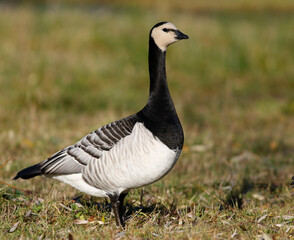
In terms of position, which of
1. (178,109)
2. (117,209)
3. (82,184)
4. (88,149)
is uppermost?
(88,149)

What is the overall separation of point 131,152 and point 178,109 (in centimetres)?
572

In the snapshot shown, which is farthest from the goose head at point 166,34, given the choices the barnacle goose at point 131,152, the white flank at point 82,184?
the white flank at point 82,184

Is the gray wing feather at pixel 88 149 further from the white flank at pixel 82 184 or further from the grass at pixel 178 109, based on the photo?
the grass at pixel 178 109

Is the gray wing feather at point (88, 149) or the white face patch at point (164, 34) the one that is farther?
the white face patch at point (164, 34)

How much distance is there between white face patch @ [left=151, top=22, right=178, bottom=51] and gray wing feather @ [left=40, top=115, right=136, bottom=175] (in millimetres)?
806

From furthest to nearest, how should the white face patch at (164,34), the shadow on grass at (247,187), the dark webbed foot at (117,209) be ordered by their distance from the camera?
the shadow on grass at (247,187), the white face patch at (164,34), the dark webbed foot at (117,209)

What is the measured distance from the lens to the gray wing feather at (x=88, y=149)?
405 centimetres

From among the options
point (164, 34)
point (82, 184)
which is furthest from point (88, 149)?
point (164, 34)

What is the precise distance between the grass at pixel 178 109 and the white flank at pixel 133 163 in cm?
42

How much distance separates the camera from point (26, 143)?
7156 millimetres

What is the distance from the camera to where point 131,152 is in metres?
3.84

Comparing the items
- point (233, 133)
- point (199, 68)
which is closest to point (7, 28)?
point (199, 68)

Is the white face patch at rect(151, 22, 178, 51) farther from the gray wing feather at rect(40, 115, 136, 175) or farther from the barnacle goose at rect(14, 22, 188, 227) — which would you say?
the gray wing feather at rect(40, 115, 136, 175)

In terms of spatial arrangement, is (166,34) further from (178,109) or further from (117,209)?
(178,109)
